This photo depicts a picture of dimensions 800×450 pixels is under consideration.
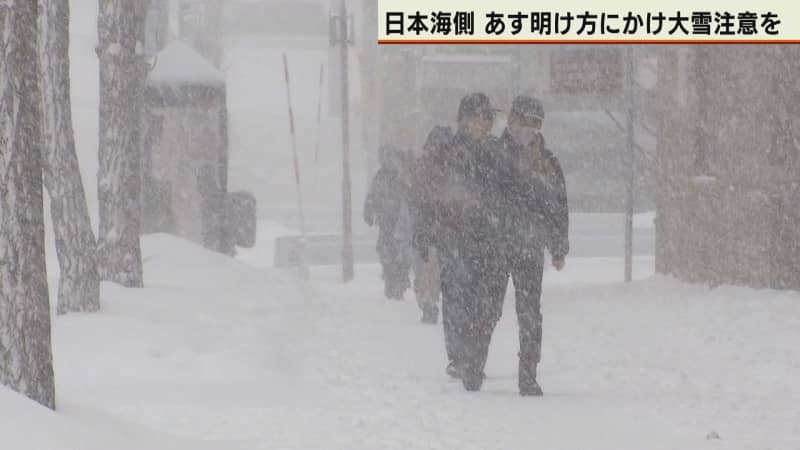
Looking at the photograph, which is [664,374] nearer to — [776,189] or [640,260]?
[776,189]

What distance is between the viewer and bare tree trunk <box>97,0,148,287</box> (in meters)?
14.0

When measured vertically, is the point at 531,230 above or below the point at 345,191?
above

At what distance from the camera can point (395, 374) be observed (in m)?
11.3

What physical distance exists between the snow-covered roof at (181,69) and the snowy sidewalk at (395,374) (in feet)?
9.72

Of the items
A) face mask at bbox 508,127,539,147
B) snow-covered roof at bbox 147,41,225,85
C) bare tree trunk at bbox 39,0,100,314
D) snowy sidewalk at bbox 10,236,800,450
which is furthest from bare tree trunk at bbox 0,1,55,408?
snow-covered roof at bbox 147,41,225,85

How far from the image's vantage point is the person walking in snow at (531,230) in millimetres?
9914

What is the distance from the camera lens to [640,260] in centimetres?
3344

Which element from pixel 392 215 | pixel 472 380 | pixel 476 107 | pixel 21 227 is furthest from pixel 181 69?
pixel 21 227

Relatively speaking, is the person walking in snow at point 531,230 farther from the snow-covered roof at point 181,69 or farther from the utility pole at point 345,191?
the utility pole at point 345,191

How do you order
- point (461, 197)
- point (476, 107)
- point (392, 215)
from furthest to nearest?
point (392, 215)
point (476, 107)
point (461, 197)

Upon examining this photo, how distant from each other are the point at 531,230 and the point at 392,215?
834cm

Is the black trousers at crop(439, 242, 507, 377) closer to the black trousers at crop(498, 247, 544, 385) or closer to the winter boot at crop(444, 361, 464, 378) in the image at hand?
the black trousers at crop(498, 247, 544, 385)

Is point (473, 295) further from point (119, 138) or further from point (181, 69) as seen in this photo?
point (181, 69)

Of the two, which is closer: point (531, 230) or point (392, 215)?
point (531, 230)
